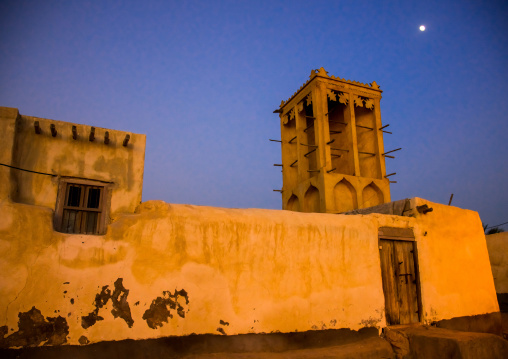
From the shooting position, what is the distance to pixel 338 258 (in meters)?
7.81

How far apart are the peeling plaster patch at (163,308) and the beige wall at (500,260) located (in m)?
A: 12.9

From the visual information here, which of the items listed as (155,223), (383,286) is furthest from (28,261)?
(383,286)

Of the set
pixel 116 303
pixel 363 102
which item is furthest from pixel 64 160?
pixel 363 102

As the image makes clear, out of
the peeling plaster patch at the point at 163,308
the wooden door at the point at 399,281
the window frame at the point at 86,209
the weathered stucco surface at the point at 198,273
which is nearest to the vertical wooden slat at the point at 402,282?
the wooden door at the point at 399,281

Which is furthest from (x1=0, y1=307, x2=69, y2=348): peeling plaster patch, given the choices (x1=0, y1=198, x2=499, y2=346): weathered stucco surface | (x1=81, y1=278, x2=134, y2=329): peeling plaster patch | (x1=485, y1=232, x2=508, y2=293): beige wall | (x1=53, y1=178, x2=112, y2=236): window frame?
(x1=485, y1=232, x2=508, y2=293): beige wall

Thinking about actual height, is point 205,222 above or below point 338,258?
above

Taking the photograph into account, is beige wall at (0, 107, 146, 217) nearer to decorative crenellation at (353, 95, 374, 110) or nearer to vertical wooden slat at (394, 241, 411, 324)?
vertical wooden slat at (394, 241, 411, 324)

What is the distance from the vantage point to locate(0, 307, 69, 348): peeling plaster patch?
5.15 metres

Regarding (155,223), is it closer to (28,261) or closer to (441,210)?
(28,261)

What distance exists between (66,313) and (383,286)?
623 centimetres

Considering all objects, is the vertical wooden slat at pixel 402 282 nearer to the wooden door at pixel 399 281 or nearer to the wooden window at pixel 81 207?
the wooden door at pixel 399 281

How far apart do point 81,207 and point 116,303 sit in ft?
5.93

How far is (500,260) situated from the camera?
14195 millimetres

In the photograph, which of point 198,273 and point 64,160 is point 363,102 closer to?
point 198,273
